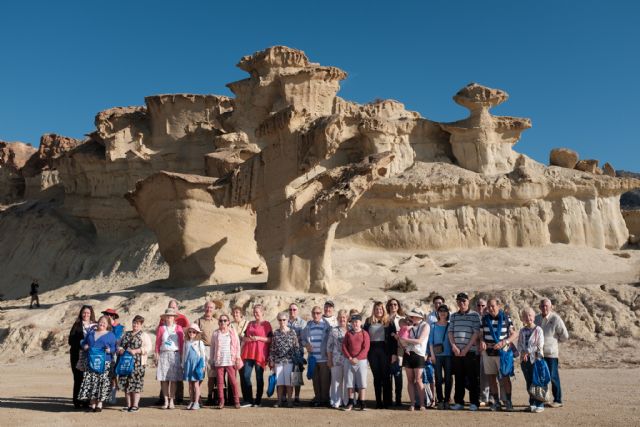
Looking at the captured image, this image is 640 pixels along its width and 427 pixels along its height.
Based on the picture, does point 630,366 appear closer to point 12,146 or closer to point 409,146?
point 409,146

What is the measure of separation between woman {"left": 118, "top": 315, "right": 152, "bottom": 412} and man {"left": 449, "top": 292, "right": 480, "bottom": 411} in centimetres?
378

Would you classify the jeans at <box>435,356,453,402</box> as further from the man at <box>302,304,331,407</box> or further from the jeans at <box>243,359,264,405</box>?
the jeans at <box>243,359,264,405</box>

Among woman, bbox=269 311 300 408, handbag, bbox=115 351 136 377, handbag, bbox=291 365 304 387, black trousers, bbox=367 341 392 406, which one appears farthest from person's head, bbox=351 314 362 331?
handbag, bbox=115 351 136 377

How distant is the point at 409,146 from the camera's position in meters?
27.5

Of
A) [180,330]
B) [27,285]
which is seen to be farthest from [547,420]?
[27,285]

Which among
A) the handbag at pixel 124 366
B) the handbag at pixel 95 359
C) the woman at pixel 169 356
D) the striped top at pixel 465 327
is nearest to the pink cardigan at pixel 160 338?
the woman at pixel 169 356

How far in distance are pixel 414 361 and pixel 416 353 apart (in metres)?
0.10

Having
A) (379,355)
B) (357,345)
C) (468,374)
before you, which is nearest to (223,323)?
(357,345)

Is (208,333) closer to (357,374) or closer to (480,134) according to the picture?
(357,374)

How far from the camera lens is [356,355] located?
305 inches

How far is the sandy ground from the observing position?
6.99m

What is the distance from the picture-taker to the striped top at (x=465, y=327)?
25.2 feet

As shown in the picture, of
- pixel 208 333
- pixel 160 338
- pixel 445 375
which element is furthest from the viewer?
pixel 208 333

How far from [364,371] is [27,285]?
2800 centimetres
